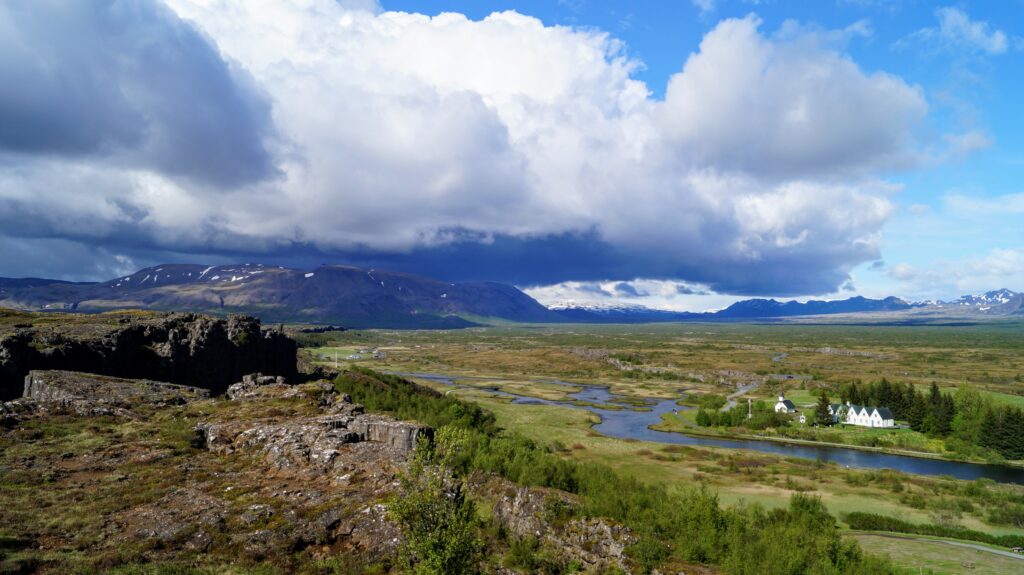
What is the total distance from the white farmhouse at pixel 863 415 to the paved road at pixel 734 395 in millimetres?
23029

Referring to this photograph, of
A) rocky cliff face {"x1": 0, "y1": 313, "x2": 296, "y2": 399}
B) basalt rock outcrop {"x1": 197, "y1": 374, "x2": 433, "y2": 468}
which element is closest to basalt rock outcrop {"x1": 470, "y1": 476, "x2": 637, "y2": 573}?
basalt rock outcrop {"x1": 197, "y1": 374, "x2": 433, "y2": 468}

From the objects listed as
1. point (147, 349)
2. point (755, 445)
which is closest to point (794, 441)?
point (755, 445)

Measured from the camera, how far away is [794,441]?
100875 mm

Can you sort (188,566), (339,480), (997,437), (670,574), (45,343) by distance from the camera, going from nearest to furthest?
(188,566) → (670,574) → (339,480) → (45,343) → (997,437)

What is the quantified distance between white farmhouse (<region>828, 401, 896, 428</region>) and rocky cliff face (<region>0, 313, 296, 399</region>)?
119523 mm

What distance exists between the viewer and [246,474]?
99.0ft

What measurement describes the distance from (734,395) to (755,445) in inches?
2344

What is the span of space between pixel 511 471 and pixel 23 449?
29.8m

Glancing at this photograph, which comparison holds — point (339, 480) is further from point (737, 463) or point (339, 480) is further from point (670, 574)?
point (737, 463)

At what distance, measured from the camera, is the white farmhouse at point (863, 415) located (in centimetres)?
11231

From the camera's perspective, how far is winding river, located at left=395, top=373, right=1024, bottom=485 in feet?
267

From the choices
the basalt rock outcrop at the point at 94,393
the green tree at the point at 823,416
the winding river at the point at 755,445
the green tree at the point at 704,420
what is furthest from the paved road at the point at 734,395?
the basalt rock outcrop at the point at 94,393

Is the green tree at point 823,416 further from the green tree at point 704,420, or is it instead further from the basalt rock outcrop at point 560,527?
the basalt rock outcrop at point 560,527

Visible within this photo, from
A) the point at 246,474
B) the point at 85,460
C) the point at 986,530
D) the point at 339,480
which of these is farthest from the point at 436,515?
the point at 986,530
